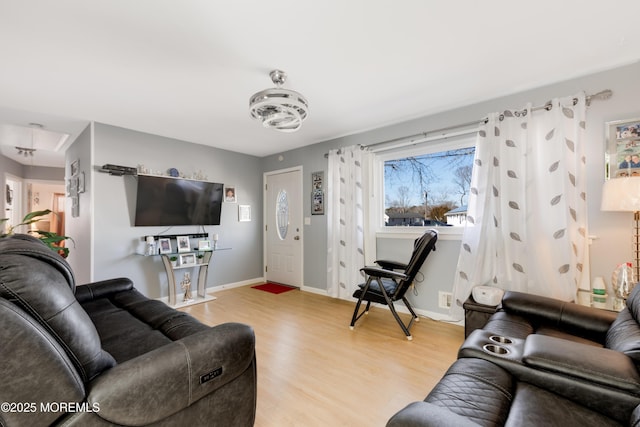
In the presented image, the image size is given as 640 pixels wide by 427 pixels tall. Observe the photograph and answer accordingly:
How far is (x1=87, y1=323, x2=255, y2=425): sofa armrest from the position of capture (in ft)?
3.18

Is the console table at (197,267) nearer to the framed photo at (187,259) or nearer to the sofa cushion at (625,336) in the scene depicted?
the framed photo at (187,259)

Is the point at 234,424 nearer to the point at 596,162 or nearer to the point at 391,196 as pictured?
the point at 391,196

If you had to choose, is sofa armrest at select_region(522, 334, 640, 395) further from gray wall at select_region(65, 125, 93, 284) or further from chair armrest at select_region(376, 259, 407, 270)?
gray wall at select_region(65, 125, 93, 284)

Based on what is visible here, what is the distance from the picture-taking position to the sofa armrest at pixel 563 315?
161 centimetres

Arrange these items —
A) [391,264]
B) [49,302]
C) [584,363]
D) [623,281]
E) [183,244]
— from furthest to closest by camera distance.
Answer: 1. [183,244]
2. [391,264]
3. [623,281]
4. [584,363]
5. [49,302]

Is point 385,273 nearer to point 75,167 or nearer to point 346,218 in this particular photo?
point 346,218

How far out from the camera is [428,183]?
3.32 meters

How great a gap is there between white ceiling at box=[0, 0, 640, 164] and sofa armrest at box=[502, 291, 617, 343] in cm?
181

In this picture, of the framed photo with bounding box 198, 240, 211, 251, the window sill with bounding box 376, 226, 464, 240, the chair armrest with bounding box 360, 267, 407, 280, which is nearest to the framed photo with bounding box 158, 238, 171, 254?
the framed photo with bounding box 198, 240, 211, 251

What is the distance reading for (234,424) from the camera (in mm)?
1302

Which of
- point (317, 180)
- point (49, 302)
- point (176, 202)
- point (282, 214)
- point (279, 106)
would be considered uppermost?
point (279, 106)

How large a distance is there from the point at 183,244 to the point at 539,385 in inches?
161

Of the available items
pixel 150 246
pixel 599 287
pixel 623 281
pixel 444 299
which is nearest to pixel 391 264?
pixel 444 299

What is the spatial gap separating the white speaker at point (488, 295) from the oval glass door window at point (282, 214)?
10.2ft
